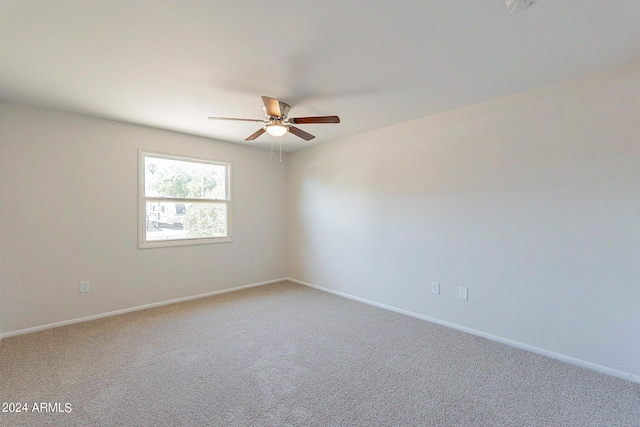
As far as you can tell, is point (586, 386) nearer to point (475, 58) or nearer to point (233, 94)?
point (475, 58)

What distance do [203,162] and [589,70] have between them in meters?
4.49

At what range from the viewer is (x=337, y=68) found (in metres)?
2.29

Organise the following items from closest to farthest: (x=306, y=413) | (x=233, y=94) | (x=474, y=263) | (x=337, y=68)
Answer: (x=306, y=413), (x=337, y=68), (x=233, y=94), (x=474, y=263)

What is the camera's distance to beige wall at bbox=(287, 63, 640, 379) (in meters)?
2.29

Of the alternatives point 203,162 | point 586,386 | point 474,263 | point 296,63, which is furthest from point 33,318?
point 586,386

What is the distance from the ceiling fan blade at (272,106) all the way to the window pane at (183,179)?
7.47 feet

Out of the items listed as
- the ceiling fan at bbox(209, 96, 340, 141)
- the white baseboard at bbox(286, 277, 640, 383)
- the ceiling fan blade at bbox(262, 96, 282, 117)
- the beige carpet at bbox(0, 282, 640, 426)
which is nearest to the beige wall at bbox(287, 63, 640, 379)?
the white baseboard at bbox(286, 277, 640, 383)

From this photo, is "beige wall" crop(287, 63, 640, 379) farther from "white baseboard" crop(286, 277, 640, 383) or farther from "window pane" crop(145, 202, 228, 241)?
"window pane" crop(145, 202, 228, 241)

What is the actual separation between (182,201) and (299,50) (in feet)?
9.90

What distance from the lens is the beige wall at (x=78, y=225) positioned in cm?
299

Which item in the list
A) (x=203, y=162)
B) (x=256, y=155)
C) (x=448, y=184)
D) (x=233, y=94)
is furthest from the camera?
(x=256, y=155)

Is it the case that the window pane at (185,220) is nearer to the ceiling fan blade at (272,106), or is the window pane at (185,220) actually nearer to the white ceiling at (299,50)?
the white ceiling at (299,50)

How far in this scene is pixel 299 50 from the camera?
2045 mm

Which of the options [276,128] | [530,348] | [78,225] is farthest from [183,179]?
[530,348]
